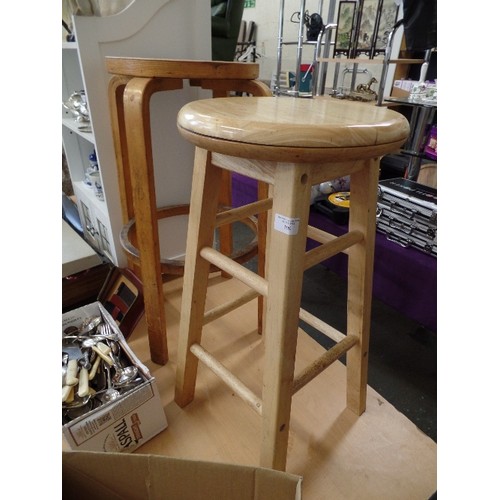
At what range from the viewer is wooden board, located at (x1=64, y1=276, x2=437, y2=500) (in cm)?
69

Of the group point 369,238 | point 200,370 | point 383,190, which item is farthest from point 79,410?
point 383,190

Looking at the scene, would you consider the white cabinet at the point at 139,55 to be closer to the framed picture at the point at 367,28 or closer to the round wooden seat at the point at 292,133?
the round wooden seat at the point at 292,133

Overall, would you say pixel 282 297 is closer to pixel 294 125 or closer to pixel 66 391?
pixel 294 125

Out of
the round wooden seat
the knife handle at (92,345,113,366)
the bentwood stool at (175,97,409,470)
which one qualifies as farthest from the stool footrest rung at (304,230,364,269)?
the knife handle at (92,345,113,366)

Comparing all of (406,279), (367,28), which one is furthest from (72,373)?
(367,28)

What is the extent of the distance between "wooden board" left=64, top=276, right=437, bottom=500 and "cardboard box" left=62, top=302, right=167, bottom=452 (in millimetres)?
45

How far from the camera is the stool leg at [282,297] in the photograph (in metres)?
0.44

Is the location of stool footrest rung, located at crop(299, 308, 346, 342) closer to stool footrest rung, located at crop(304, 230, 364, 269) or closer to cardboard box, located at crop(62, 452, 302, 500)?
stool footrest rung, located at crop(304, 230, 364, 269)

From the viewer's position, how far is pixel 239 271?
56 cm

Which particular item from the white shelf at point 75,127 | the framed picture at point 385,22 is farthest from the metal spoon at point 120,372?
the framed picture at point 385,22

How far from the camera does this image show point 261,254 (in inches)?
36.7

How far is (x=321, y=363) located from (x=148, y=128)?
54 cm

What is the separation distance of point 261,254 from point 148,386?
1.42ft

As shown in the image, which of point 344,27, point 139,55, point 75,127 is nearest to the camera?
point 139,55
